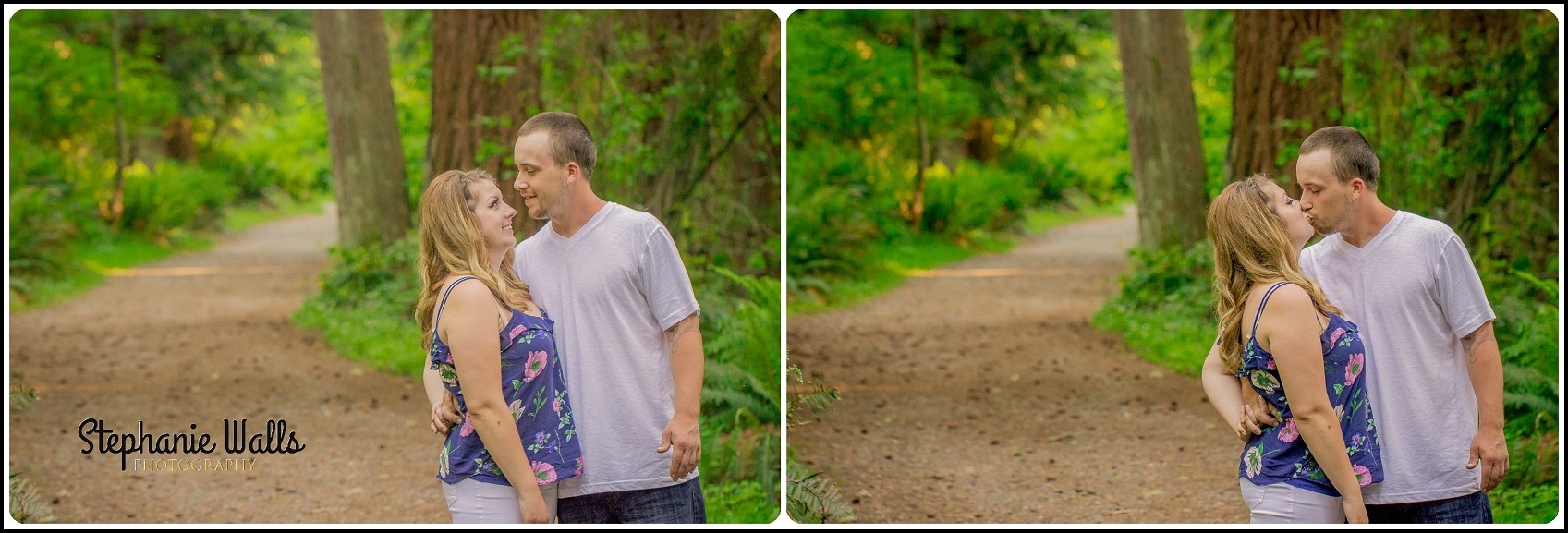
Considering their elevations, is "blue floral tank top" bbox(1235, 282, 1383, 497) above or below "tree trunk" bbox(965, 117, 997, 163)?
below

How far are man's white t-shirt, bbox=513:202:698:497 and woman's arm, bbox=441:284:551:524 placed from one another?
0.78 feet

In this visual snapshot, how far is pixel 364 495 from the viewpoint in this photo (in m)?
4.62

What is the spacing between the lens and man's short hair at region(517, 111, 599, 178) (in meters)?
2.41

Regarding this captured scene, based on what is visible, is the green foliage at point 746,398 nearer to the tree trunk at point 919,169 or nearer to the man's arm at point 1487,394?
the tree trunk at point 919,169

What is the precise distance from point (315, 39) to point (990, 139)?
15.6 feet

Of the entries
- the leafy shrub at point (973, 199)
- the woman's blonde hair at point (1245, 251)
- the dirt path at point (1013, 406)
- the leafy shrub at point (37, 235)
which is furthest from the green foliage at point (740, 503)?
the leafy shrub at point (37, 235)

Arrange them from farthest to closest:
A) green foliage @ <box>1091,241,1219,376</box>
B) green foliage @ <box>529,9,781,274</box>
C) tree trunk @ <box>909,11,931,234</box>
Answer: green foliage @ <box>1091,241,1219,376</box> < tree trunk @ <box>909,11,931,234</box> < green foliage @ <box>529,9,781,274</box>

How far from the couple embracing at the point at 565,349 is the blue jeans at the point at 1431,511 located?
→ 1511mm

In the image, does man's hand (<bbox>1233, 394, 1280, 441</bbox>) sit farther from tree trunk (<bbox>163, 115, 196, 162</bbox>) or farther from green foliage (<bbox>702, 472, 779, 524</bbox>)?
tree trunk (<bbox>163, 115, 196, 162</bbox>)

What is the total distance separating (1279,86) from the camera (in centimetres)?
596

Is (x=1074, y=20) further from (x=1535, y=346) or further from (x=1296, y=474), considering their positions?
(x=1296, y=474)

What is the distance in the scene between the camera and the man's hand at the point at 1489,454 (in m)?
2.41

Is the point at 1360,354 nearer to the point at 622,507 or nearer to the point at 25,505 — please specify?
the point at 622,507

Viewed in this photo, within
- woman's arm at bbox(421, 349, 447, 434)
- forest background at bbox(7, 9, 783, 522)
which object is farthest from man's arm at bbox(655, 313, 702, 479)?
forest background at bbox(7, 9, 783, 522)
